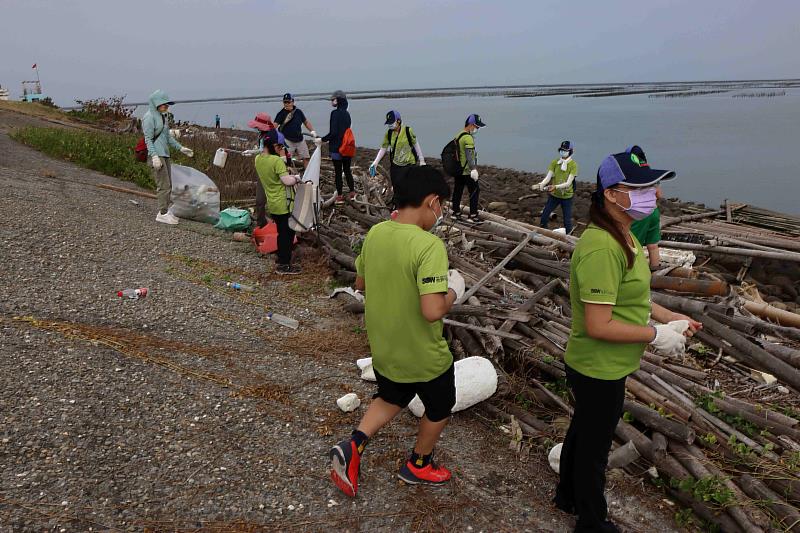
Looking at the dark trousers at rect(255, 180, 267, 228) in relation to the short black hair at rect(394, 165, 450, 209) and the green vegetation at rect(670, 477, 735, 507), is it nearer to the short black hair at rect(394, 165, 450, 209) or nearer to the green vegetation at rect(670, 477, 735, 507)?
the short black hair at rect(394, 165, 450, 209)

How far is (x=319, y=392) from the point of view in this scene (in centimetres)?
463

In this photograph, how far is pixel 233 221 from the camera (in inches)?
377

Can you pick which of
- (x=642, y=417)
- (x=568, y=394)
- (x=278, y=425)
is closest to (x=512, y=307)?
(x=568, y=394)

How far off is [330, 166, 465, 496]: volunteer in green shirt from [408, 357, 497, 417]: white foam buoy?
3.29 feet

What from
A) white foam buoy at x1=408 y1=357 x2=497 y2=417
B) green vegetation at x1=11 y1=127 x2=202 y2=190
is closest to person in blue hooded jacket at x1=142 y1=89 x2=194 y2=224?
green vegetation at x1=11 y1=127 x2=202 y2=190


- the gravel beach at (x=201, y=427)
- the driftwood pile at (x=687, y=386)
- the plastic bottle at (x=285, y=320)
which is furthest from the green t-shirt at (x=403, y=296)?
the plastic bottle at (x=285, y=320)

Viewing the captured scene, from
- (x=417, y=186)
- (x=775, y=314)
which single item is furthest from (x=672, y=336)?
(x=775, y=314)

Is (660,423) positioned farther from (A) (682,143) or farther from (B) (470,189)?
(A) (682,143)

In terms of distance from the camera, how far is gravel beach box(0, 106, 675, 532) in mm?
3197

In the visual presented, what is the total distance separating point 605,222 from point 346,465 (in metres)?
2.02

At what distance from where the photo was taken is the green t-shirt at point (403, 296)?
2.73 m

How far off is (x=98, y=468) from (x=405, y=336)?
7.10ft

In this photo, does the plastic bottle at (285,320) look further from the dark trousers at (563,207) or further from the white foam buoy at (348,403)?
the dark trousers at (563,207)

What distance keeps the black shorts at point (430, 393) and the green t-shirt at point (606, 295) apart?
0.72m
